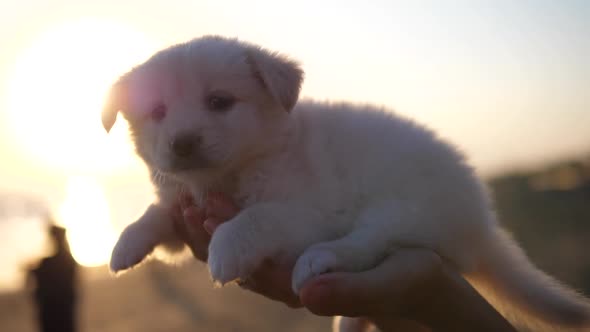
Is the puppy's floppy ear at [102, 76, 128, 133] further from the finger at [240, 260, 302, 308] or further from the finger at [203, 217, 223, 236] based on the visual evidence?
the finger at [240, 260, 302, 308]

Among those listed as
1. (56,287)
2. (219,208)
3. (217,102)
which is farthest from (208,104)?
(56,287)

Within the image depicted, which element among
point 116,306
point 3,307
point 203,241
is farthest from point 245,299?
point 203,241

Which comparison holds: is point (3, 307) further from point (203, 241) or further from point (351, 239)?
point (351, 239)

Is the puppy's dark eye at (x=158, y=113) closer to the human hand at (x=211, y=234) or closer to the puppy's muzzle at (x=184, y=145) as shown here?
the puppy's muzzle at (x=184, y=145)

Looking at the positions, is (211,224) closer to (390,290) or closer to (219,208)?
(219,208)

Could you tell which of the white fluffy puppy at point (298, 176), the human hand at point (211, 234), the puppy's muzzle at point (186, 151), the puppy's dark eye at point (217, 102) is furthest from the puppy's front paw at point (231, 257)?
the puppy's dark eye at point (217, 102)

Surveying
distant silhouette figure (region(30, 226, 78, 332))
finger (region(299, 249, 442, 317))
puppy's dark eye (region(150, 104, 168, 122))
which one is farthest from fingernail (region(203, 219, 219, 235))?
distant silhouette figure (region(30, 226, 78, 332))

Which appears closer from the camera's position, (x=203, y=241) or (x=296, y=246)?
(x=296, y=246)
